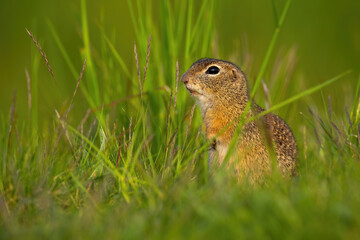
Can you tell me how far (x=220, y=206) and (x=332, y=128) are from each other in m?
1.66

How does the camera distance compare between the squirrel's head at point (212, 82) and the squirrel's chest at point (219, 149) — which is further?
the squirrel's head at point (212, 82)

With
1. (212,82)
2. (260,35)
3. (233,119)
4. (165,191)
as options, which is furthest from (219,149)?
(260,35)

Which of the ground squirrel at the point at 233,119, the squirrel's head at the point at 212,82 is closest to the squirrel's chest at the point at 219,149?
the ground squirrel at the point at 233,119

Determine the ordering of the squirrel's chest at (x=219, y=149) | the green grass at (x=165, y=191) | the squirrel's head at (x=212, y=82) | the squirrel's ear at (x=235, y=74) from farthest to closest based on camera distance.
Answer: the squirrel's ear at (x=235, y=74) < the squirrel's head at (x=212, y=82) < the squirrel's chest at (x=219, y=149) < the green grass at (x=165, y=191)

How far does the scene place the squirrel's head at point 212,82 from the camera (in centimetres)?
452

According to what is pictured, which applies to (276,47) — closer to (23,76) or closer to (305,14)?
(305,14)

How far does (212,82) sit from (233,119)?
1.30ft

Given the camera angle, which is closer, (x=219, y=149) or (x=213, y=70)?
(x=219, y=149)

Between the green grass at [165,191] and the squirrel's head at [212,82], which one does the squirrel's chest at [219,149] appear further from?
the squirrel's head at [212,82]

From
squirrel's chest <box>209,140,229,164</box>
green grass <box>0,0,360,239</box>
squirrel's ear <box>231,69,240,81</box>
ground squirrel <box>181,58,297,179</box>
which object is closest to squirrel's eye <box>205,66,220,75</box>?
ground squirrel <box>181,58,297,179</box>

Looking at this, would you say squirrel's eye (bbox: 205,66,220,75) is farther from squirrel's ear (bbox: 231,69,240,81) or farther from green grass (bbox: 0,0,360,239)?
green grass (bbox: 0,0,360,239)

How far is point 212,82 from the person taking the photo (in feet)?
15.0

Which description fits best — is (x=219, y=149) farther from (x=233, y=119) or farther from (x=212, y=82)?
(x=212, y=82)

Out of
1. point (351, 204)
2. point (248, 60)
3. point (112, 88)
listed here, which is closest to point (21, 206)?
point (351, 204)
